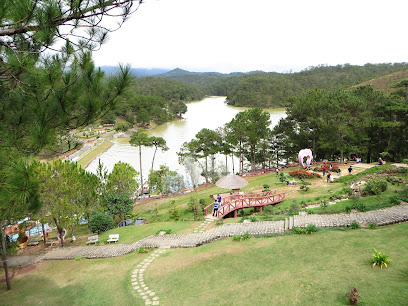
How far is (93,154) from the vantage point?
48.6 m

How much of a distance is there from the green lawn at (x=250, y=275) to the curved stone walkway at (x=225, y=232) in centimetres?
61

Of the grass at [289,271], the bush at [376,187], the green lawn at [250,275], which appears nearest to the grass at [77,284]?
the green lawn at [250,275]

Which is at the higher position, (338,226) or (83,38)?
(83,38)

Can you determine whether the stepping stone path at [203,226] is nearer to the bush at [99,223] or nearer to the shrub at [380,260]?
the bush at [99,223]

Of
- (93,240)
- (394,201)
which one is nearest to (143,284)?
(93,240)

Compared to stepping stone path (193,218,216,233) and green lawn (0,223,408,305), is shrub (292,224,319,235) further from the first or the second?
stepping stone path (193,218,216,233)

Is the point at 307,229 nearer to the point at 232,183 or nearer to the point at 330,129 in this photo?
the point at 232,183

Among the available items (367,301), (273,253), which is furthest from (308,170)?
(367,301)

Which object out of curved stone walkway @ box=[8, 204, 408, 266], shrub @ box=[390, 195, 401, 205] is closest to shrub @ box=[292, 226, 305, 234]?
curved stone walkway @ box=[8, 204, 408, 266]

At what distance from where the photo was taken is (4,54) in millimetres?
6078

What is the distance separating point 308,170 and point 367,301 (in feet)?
63.5

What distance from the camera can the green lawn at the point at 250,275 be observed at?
740cm

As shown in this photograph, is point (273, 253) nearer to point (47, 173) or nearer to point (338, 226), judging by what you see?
point (338, 226)

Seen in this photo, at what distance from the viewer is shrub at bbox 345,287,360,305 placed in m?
6.59
